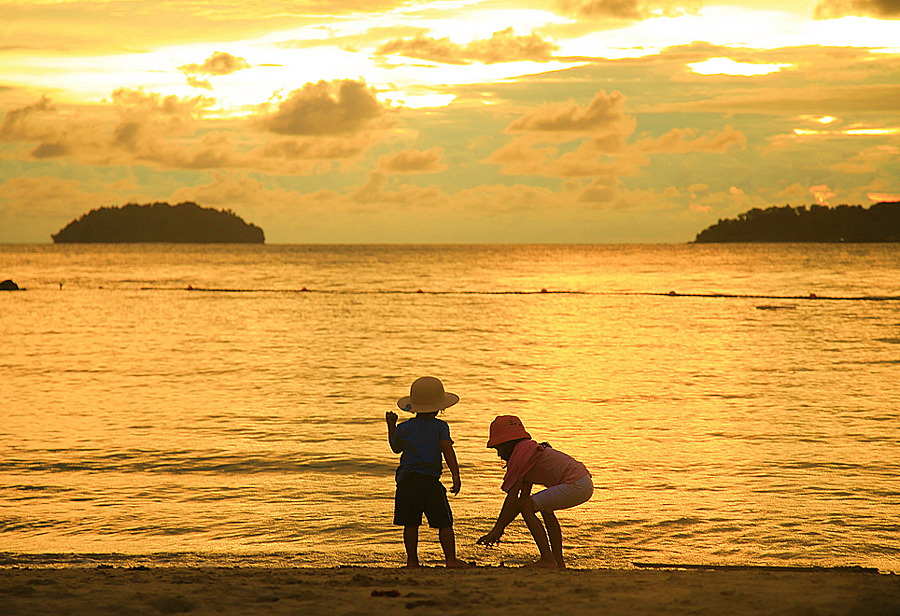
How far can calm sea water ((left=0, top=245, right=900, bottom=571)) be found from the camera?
9.45 meters

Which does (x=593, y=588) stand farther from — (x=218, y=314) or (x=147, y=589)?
(x=218, y=314)

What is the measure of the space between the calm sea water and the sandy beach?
1.67 metres

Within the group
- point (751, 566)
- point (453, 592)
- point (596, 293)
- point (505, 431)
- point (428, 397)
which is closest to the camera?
point (453, 592)

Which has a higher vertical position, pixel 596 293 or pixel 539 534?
pixel 539 534

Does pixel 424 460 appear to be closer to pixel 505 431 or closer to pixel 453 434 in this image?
pixel 505 431

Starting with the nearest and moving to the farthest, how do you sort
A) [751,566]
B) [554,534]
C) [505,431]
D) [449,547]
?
1. [449,547]
2. [505,431]
3. [554,534]
4. [751,566]

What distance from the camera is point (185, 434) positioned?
50.2ft

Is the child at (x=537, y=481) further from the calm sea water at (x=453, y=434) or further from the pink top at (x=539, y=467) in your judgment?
the calm sea water at (x=453, y=434)

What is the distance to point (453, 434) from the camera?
49.9ft

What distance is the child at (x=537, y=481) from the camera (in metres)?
7.64

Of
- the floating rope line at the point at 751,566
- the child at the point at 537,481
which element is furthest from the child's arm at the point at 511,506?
the floating rope line at the point at 751,566

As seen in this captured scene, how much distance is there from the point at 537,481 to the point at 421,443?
1.23m

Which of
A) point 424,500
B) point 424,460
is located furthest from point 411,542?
point 424,460

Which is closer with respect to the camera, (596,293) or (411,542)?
(411,542)
